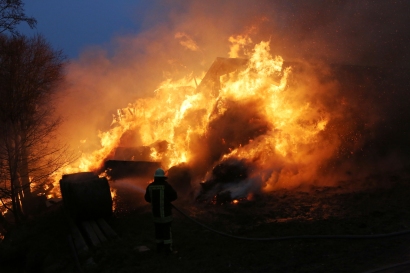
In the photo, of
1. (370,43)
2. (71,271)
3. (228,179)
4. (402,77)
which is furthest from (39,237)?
(370,43)

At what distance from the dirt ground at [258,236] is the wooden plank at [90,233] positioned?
0.95 ft

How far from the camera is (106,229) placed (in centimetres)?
709

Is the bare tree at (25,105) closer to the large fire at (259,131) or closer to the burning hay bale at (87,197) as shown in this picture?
the burning hay bale at (87,197)

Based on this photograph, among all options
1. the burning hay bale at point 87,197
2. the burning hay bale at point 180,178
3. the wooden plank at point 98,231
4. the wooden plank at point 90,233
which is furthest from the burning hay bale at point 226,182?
the wooden plank at point 90,233

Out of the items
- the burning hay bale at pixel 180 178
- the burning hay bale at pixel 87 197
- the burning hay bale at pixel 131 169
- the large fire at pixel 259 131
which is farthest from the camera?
the burning hay bale at pixel 131 169

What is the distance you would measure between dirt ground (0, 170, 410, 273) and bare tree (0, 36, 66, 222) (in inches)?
133

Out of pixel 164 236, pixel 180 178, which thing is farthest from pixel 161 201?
pixel 180 178

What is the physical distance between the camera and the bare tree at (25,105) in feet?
37.2

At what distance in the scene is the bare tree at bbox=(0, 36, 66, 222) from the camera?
11.3 metres

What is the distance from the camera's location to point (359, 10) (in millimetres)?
14492

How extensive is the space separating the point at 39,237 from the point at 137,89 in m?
21.0

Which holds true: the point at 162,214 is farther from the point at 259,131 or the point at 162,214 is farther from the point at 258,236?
the point at 259,131

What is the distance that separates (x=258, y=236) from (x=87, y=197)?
4125mm

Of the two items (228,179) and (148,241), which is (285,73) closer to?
(228,179)
